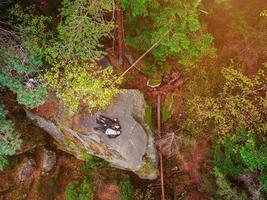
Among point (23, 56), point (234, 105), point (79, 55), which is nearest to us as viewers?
point (23, 56)

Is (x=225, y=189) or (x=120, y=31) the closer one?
(x=120, y=31)

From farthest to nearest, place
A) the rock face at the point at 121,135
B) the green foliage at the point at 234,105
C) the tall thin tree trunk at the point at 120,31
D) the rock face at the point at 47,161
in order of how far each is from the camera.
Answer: the rock face at the point at 47,161
the rock face at the point at 121,135
the green foliage at the point at 234,105
the tall thin tree trunk at the point at 120,31

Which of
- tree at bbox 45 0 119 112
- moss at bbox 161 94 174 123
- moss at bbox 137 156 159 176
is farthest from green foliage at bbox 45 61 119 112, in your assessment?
moss at bbox 137 156 159 176

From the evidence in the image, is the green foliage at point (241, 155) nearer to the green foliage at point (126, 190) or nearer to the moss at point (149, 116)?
the moss at point (149, 116)

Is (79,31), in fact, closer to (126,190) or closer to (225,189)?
(126,190)

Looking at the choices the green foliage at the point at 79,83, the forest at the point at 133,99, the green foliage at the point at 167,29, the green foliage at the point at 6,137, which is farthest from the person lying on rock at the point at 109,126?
the green foliage at the point at 6,137

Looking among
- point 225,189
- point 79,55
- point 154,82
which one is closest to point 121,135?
point 154,82

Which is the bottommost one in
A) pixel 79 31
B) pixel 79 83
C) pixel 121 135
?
pixel 121 135

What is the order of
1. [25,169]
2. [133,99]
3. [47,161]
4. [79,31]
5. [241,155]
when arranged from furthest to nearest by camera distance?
1. [47,161]
2. [25,169]
3. [133,99]
4. [241,155]
5. [79,31]
